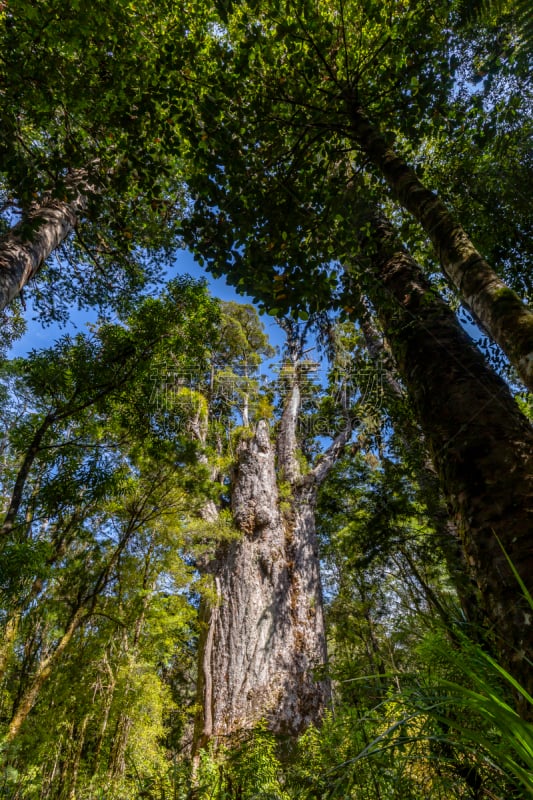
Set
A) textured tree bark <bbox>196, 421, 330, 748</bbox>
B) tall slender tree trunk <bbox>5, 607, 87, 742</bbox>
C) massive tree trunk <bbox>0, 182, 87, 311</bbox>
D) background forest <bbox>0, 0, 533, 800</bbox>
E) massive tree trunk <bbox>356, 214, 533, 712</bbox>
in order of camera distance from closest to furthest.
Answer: massive tree trunk <bbox>356, 214, 533, 712</bbox>
background forest <bbox>0, 0, 533, 800</bbox>
massive tree trunk <bbox>0, 182, 87, 311</bbox>
tall slender tree trunk <bbox>5, 607, 87, 742</bbox>
textured tree bark <bbox>196, 421, 330, 748</bbox>

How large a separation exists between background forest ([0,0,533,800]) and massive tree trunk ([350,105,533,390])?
0.01m

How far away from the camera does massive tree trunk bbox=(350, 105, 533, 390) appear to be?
4.45 ft

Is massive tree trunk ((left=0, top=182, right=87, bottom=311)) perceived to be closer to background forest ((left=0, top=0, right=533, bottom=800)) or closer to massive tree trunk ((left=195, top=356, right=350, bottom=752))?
background forest ((left=0, top=0, right=533, bottom=800))

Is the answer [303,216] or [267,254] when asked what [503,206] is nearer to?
[303,216]

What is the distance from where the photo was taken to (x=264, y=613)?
648cm

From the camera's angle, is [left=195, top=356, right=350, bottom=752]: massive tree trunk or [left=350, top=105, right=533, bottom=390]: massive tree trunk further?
[left=195, top=356, right=350, bottom=752]: massive tree trunk

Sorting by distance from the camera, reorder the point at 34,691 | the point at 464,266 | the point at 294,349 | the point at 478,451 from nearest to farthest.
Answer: the point at 478,451, the point at 464,266, the point at 34,691, the point at 294,349

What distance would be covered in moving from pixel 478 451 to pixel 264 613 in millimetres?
6392

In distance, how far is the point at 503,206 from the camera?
351 centimetres

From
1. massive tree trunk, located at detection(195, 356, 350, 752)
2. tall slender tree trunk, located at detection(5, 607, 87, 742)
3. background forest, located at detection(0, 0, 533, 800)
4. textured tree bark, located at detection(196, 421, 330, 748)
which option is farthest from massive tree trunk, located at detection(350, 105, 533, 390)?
tall slender tree trunk, located at detection(5, 607, 87, 742)

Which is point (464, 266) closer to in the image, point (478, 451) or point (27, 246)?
point (478, 451)

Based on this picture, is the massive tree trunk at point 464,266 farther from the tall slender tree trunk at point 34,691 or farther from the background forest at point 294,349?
the tall slender tree trunk at point 34,691

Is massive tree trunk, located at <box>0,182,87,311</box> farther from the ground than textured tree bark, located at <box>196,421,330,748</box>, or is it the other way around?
massive tree trunk, located at <box>0,182,87,311</box>

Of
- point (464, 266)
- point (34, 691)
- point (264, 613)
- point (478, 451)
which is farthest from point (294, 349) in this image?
point (34, 691)
